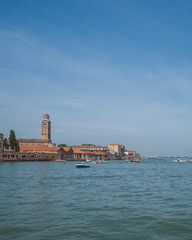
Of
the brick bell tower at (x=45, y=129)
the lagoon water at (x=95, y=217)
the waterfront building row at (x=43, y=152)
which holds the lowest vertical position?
the lagoon water at (x=95, y=217)

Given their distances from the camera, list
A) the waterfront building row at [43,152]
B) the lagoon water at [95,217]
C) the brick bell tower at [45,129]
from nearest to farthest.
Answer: the lagoon water at [95,217] → the waterfront building row at [43,152] → the brick bell tower at [45,129]

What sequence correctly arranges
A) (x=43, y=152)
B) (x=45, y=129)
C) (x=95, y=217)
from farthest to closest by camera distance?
1. (x=45, y=129)
2. (x=43, y=152)
3. (x=95, y=217)

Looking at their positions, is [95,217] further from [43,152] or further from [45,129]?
[45,129]

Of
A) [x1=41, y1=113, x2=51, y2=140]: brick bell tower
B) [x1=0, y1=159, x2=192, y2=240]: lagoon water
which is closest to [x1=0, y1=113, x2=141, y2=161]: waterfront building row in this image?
[x1=41, y1=113, x2=51, y2=140]: brick bell tower

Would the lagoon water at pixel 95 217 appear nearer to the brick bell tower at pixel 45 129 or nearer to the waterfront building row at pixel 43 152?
the waterfront building row at pixel 43 152

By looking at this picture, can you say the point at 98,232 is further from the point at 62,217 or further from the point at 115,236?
the point at 62,217

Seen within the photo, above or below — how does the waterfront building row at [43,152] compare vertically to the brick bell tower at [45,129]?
below

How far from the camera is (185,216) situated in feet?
52.2

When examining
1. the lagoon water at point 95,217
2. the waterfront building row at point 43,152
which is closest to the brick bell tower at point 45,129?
the waterfront building row at point 43,152

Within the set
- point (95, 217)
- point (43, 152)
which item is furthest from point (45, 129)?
point (95, 217)

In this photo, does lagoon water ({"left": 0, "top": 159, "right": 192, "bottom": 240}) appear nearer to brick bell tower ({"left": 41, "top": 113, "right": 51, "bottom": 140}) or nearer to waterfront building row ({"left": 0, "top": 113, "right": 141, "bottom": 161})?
waterfront building row ({"left": 0, "top": 113, "right": 141, "bottom": 161})

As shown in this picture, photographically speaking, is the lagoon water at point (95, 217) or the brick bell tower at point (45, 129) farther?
the brick bell tower at point (45, 129)

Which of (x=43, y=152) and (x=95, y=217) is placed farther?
(x=43, y=152)

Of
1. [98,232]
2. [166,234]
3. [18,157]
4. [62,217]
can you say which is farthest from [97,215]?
[18,157]
